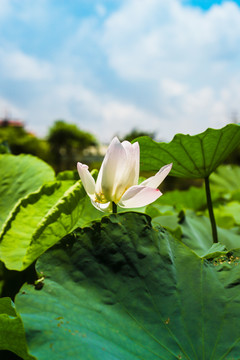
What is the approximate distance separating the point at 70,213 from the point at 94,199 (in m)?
0.07

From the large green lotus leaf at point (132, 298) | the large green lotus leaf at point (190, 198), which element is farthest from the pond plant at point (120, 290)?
the large green lotus leaf at point (190, 198)

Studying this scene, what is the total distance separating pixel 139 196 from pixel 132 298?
0.39 ft

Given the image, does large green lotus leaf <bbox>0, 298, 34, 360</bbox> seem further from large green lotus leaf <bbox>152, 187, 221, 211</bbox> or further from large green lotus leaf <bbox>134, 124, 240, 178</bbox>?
large green lotus leaf <bbox>152, 187, 221, 211</bbox>

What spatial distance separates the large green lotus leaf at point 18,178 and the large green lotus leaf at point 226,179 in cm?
234

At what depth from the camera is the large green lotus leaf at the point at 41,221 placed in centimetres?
50

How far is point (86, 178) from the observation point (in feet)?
1.51

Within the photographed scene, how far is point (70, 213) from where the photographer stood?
52 cm

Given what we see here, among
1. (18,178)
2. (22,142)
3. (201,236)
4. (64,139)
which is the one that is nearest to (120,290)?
(18,178)

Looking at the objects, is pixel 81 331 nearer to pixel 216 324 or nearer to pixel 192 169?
pixel 216 324

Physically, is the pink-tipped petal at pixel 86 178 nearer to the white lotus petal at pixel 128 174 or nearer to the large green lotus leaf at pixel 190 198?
the white lotus petal at pixel 128 174

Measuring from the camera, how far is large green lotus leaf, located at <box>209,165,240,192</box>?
9.72 ft

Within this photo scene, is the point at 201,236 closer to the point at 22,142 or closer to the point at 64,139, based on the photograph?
the point at 22,142

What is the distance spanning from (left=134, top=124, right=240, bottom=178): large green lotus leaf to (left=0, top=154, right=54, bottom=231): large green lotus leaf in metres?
0.23

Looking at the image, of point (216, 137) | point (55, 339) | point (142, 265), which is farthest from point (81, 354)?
point (216, 137)
